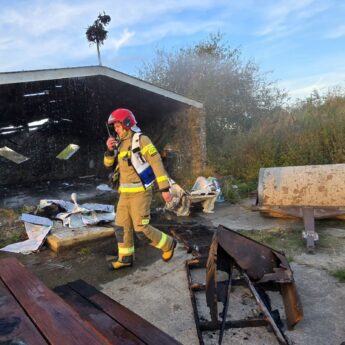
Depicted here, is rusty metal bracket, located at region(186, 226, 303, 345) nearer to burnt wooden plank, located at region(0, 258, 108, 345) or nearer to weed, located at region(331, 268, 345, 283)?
weed, located at region(331, 268, 345, 283)

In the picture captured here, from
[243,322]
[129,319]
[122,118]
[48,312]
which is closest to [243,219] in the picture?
[122,118]

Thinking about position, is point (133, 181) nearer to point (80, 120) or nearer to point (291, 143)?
point (291, 143)

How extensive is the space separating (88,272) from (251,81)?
1298cm

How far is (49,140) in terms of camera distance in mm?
13727

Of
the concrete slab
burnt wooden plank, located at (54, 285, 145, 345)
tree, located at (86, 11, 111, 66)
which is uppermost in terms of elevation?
tree, located at (86, 11, 111, 66)

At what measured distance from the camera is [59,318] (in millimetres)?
1767

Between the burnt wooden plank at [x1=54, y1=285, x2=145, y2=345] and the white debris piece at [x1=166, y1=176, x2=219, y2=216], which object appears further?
the white debris piece at [x1=166, y1=176, x2=219, y2=216]

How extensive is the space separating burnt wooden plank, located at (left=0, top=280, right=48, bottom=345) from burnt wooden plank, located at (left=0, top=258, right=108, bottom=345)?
0.10 ft

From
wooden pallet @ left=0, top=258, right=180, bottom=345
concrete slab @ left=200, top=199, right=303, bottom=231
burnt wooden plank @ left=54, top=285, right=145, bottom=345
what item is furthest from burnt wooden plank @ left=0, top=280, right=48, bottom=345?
concrete slab @ left=200, top=199, right=303, bottom=231

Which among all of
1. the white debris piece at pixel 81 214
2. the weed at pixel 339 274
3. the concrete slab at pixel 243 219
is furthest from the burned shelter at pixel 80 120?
the weed at pixel 339 274

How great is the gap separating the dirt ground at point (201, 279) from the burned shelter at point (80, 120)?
3.29 m

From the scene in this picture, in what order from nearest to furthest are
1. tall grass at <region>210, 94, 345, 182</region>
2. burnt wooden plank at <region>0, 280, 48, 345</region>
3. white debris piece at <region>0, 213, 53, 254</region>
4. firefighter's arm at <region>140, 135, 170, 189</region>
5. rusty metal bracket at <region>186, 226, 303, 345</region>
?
burnt wooden plank at <region>0, 280, 48, 345</region> < rusty metal bracket at <region>186, 226, 303, 345</region> < firefighter's arm at <region>140, 135, 170, 189</region> < white debris piece at <region>0, 213, 53, 254</region> < tall grass at <region>210, 94, 345, 182</region>

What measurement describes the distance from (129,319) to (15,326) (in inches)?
29.7

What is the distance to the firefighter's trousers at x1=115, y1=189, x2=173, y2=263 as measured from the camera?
4.28 m
